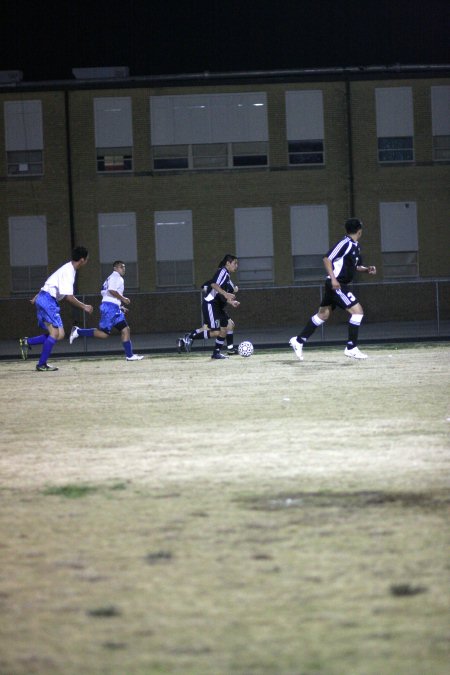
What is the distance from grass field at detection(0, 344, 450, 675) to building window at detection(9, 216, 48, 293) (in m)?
28.9

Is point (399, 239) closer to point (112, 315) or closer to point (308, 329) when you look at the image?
point (112, 315)

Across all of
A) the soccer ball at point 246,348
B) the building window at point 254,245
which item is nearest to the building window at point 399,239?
the building window at point 254,245

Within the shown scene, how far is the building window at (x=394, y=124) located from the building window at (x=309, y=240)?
2.87 m

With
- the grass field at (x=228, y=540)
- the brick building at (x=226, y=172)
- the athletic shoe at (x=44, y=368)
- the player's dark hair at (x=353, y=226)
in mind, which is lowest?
the athletic shoe at (x=44, y=368)

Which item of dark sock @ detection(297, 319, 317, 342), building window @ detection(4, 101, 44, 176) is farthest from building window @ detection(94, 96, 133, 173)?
dark sock @ detection(297, 319, 317, 342)

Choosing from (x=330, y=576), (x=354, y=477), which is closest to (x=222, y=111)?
(x=354, y=477)

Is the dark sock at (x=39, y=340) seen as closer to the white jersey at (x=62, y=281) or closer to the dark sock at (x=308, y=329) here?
the white jersey at (x=62, y=281)

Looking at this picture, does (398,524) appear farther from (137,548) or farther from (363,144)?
(363,144)

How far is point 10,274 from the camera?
1644 inches

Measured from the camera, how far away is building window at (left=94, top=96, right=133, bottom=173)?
136 feet

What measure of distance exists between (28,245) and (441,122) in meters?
14.5

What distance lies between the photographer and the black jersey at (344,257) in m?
20.0

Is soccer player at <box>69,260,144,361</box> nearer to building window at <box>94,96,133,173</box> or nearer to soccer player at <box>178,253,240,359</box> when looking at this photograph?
soccer player at <box>178,253,240,359</box>

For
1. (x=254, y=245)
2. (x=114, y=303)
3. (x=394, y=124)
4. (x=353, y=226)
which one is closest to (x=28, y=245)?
(x=254, y=245)
